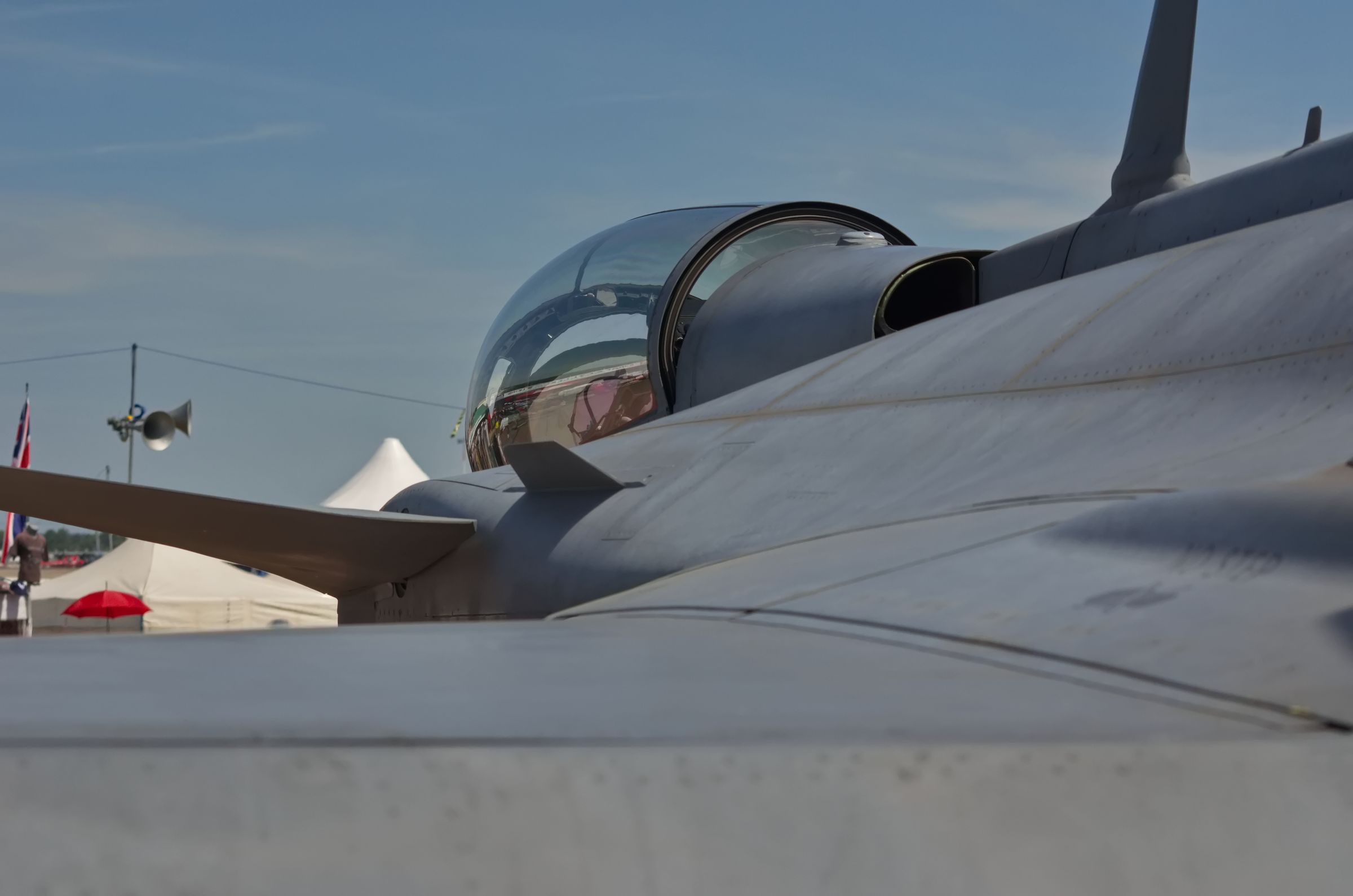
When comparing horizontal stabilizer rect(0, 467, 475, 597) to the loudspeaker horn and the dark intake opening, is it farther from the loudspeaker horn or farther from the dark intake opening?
the loudspeaker horn

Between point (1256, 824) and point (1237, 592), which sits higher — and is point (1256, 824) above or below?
below

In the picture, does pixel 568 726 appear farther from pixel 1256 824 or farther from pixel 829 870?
pixel 1256 824

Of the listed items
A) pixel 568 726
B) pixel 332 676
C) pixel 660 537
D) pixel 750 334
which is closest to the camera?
pixel 568 726

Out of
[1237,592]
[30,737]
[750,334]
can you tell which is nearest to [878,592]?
[1237,592]

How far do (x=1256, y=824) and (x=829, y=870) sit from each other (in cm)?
55

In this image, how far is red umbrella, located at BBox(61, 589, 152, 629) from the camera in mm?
21531

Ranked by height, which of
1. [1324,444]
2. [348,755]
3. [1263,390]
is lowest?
[348,755]

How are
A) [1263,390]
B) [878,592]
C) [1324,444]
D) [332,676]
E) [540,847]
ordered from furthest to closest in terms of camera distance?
[1263,390] → [1324,444] → [878,592] → [332,676] → [540,847]

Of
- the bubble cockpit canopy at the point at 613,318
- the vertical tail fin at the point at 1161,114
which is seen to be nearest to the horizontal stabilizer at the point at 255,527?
the bubble cockpit canopy at the point at 613,318

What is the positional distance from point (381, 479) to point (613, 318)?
2952cm

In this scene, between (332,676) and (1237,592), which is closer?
(332,676)

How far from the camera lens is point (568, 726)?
1732 mm

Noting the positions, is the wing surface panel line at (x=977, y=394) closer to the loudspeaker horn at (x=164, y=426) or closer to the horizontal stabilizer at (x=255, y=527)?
the horizontal stabilizer at (x=255, y=527)

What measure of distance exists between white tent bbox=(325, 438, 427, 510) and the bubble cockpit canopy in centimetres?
2567
